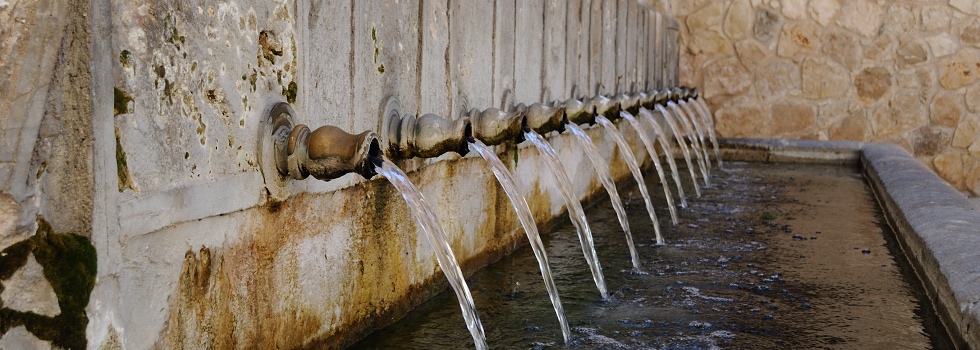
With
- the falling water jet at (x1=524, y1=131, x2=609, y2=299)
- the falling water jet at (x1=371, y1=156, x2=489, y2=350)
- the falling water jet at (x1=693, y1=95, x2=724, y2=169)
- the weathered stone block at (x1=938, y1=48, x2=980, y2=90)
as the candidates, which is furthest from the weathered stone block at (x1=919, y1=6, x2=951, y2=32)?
the falling water jet at (x1=371, y1=156, x2=489, y2=350)

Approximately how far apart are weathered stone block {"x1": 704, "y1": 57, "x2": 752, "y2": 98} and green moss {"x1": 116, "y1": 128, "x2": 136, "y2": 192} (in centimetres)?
741

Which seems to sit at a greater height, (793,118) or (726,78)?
(726,78)

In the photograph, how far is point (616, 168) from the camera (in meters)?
6.28

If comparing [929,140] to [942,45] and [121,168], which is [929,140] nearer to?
[942,45]

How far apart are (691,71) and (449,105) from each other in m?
5.79

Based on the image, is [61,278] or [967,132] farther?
[967,132]

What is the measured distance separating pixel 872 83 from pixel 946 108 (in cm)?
63

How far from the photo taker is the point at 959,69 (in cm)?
802

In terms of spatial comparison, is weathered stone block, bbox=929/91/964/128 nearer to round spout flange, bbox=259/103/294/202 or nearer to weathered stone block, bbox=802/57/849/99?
weathered stone block, bbox=802/57/849/99

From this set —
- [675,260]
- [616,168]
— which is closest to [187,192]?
[675,260]

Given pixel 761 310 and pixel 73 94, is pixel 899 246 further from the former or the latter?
pixel 73 94

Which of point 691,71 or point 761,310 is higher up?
point 691,71

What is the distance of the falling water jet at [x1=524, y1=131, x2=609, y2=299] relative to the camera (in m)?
3.20

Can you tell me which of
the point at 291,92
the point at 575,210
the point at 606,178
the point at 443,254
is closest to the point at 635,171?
the point at 606,178
